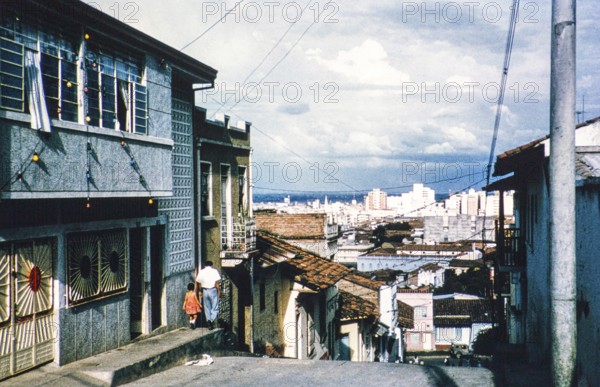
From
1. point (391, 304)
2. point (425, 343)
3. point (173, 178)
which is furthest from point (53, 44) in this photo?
point (425, 343)

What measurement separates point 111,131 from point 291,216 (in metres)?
22.2

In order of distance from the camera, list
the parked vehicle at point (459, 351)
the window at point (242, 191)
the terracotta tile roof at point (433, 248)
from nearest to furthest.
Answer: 1. the window at point (242, 191)
2. the parked vehicle at point (459, 351)
3. the terracotta tile roof at point (433, 248)

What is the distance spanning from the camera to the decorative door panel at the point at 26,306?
31.5ft

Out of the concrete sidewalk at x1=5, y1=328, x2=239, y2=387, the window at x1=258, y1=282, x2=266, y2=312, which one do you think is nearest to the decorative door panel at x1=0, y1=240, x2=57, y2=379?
the concrete sidewalk at x1=5, y1=328, x2=239, y2=387

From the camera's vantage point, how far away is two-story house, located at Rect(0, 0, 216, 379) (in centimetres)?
947

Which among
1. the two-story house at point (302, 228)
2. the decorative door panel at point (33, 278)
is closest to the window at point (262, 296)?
the decorative door panel at point (33, 278)

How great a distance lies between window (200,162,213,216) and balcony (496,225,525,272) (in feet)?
32.3

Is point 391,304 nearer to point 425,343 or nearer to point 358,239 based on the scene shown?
point 425,343

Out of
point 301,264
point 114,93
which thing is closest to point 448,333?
point 301,264

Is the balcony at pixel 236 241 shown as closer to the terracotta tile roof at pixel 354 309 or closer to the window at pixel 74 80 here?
the window at pixel 74 80

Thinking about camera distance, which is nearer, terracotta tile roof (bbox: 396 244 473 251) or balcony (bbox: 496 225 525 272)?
balcony (bbox: 496 225 525 272)

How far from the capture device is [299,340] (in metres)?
23.2

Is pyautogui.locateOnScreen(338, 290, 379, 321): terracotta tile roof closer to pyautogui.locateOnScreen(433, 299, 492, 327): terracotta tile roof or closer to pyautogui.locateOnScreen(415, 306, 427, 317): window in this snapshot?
pyautogui.locateOnScreen(415, 306, 427, 317): window

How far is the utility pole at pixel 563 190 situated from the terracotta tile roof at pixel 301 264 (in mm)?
14397
